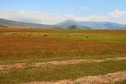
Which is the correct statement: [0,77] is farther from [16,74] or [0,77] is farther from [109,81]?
[109,81]

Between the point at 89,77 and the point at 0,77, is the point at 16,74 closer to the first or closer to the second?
the point at 0,77

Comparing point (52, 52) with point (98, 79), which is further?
point (52, 52)

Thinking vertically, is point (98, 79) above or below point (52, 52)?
below

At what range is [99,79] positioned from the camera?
11086mm

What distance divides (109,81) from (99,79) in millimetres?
827

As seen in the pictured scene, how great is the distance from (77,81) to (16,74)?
5.98m

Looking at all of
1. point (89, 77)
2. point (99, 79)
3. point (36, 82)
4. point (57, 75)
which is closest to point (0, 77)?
point (36, 82)

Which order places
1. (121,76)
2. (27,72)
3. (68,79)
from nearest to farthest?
1. (68,79)
2. (121,76)
3. (27,72)

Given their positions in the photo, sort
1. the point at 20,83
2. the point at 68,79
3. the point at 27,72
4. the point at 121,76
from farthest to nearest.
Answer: the point at 27,72
the point at 121,76
the point at 68,79
the point at 20,83

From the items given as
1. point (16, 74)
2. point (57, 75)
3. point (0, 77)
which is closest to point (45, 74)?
point (57, 75)

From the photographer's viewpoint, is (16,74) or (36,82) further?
(16,74)

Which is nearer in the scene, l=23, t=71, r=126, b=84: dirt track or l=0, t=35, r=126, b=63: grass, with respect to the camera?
l=23, t=71, r=126, b=84: dirt track

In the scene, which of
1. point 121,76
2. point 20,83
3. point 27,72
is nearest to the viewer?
point 20,83

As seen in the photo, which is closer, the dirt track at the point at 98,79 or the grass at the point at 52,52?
the dirt track at the point at 98,79
